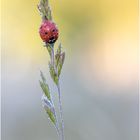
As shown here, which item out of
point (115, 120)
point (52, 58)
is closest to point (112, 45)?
point (115, 120)

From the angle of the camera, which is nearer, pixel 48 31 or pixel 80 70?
pixel 48 31

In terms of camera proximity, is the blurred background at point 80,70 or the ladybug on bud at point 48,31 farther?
the blurred background at point 80,70

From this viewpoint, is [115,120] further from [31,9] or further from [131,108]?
[31,9]

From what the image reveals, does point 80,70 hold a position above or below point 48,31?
above

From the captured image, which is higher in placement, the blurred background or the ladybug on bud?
the blurred background

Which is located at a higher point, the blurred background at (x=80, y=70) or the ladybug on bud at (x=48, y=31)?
the blurred background at (x=80, y=70)
